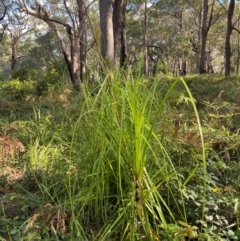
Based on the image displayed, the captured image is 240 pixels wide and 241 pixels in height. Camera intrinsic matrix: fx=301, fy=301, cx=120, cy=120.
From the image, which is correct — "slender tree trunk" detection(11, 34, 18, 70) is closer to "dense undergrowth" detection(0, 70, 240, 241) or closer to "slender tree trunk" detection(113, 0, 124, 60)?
"slender tree trunk" detection(113, 0, 124, 60)

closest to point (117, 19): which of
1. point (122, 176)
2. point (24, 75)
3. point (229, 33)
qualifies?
point (24, 75)

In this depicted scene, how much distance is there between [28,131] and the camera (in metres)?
3.21

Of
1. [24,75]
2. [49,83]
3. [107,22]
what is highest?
[107,22]

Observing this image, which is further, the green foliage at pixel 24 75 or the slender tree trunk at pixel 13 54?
the slender tree trunk at pixel 13 54

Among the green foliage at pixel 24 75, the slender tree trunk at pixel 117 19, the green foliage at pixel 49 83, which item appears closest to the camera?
the green foliage at pixel 49 83

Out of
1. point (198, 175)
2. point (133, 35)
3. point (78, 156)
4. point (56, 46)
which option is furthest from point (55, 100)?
Result: point (56, 46)

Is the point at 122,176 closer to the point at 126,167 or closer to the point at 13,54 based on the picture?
the point at 126,167

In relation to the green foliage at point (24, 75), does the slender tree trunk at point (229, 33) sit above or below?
above

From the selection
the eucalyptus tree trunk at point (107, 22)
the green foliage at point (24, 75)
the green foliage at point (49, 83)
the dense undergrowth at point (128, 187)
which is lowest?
the dense undergrowth at point (128, 187)

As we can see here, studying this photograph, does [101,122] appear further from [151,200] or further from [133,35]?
[133,35]

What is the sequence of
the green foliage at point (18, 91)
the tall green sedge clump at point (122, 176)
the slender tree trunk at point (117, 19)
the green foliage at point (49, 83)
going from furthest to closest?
the slender tree trunk at point (117, 19) < the green foliage at point (49, 83) < the green foliage at point (18, 91) < the tall green sedge clump at point (122, 176)

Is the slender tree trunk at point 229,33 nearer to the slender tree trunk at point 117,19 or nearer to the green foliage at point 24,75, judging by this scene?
the slender tree trunk at point 117,19

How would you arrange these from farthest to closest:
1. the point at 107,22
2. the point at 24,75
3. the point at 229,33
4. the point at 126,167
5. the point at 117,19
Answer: the point at 229,33
the point at 24,75
the point at 117,19
the point at 107,22
the point at 126,167

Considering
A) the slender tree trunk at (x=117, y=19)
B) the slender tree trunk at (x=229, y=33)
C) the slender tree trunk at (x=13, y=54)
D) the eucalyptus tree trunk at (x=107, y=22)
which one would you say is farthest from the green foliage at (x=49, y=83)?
the slender tree trunk at (x=13, y=54)
